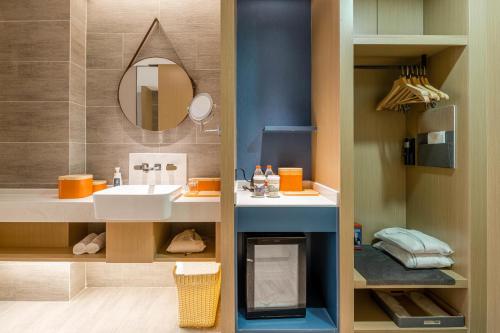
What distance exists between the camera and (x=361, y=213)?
239 cm

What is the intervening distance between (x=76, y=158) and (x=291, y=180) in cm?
164

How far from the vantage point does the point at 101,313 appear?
7.70 ft

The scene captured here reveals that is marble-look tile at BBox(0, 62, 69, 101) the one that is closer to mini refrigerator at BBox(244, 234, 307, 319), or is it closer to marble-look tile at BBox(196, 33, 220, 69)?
marble-look tile at BBox(196, 33, 220, 69)

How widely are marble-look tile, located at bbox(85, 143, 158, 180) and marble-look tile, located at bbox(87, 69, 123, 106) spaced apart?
35 cm

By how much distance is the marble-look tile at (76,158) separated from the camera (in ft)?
8.25

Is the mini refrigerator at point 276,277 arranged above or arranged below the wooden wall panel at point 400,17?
below

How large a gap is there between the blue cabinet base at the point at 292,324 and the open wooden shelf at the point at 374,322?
16 cm

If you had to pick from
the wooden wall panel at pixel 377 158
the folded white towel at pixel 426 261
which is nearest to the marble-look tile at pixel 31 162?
the wooden wall panel at pixel 377 158

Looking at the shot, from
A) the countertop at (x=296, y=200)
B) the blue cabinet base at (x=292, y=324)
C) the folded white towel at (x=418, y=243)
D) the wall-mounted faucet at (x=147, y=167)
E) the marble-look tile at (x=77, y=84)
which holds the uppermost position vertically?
the marble-look tile at (x=77, y=84)

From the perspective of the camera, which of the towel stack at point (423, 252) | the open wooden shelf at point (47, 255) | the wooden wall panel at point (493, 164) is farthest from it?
the open wooden shelf at point (47, 255)

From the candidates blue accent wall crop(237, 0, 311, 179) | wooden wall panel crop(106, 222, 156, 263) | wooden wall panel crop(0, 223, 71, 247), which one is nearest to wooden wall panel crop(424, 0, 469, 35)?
blue accent wall crop(237, 0, 311, 179)

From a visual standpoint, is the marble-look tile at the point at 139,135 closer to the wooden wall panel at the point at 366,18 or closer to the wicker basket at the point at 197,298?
the wicker basket at the point at 197,298

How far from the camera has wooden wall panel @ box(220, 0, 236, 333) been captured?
5.91 ft

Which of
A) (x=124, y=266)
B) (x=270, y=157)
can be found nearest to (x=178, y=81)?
(x=270, y=157)
